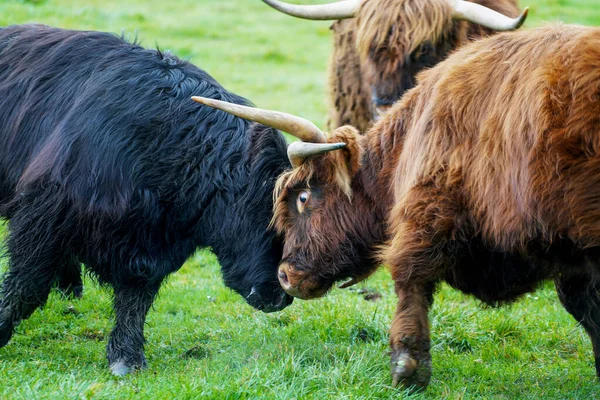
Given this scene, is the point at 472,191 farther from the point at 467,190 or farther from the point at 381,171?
the point at 381,171

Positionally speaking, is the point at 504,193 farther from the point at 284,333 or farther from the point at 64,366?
the point at 64,366

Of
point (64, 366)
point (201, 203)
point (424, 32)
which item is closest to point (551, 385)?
point (201, 203)

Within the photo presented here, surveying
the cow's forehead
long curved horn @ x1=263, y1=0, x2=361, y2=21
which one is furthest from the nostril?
long curved horn @ x1=263, y1=0, x2=361, y2=21

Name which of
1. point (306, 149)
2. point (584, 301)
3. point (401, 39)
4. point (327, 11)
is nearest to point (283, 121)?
point (306, 149)

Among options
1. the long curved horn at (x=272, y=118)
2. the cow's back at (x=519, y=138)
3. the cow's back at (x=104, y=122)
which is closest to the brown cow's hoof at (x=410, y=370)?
the cow's back at (x=519, y=138)

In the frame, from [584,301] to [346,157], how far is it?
1.52 meters

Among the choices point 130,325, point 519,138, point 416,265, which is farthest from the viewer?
point 130,325

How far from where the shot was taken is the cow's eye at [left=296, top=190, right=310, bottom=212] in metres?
4.95

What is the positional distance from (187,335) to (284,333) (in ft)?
2.18

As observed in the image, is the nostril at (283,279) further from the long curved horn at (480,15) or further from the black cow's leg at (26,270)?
the long curved horn at (480,15)

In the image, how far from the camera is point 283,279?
494 cm

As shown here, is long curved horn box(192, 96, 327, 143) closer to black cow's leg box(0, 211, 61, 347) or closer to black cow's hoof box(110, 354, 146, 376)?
black cow's leg box(0, 211, 61, 347)

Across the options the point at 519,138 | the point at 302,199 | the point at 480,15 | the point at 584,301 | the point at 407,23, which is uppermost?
the point at 519,138

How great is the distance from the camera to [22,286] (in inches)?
196
